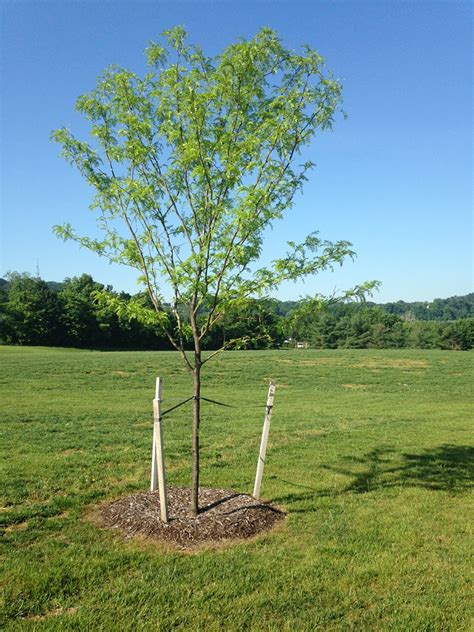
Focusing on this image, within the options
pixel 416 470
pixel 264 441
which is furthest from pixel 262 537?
pixel 416 470

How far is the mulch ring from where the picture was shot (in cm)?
564

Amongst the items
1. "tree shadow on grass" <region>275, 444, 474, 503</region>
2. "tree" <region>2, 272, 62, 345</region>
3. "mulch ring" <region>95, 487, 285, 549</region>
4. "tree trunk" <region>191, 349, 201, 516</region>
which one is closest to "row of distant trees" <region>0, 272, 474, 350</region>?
"tree" <region>2, 272, 62, 345</region>

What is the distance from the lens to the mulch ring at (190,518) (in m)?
5.64

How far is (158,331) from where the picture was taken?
21.4 feet

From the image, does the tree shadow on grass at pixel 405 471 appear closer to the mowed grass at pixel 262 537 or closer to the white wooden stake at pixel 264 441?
the mowed grass at pixel 262 537

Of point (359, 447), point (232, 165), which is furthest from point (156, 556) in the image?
point (359, 447)

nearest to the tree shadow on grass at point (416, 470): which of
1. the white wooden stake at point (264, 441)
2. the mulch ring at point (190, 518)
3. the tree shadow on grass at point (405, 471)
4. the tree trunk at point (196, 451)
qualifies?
the tree shadow on grass at point (405, 471)

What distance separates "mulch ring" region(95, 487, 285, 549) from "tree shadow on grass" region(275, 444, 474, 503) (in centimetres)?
86

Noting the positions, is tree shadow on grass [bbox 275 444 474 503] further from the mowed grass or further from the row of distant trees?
the row of distant trees

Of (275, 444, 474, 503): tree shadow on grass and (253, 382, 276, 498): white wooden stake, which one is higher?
(253, 382, 276, 498): white wooden stake

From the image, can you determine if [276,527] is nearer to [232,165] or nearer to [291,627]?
[291,627]

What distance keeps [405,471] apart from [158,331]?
215 inches

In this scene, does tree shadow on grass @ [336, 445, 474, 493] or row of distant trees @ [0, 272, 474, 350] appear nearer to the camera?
row of distant trees @ [0, 272, 474, 350]

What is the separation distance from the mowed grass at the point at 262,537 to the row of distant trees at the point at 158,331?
A: 8.04 ft
